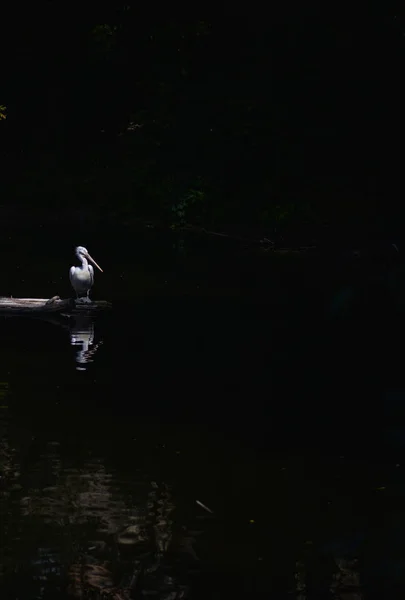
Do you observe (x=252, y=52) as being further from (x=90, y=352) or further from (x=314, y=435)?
(x=314, y=435)

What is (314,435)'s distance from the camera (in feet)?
39.2

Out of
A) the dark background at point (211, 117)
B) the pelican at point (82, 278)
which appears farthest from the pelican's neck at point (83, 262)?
the dark background at point (211, 117)

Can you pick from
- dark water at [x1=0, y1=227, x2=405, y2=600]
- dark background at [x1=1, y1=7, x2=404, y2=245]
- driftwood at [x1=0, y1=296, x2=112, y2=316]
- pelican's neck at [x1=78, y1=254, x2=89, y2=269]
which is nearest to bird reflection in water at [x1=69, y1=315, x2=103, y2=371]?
dark water at [x1=0, y1=227, x2=405, y2=600]

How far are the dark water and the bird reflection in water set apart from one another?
45 millimetres

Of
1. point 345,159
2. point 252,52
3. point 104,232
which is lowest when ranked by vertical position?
point 104,232

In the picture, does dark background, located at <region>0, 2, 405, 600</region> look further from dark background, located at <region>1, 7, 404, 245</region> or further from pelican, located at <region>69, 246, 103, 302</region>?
pelican, located at <region>69, 246, 103, 302</region>

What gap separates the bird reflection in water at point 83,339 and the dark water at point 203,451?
0.15 ft

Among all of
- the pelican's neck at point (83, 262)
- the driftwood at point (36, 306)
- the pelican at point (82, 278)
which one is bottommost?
the driftwood at point (36, 306)

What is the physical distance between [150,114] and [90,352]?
2599cm

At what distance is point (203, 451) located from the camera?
36.6ft

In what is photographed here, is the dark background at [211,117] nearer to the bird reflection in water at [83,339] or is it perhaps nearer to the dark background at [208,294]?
the dark background at [208,294]

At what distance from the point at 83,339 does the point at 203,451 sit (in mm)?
6110

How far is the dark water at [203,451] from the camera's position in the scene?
27.1 feet

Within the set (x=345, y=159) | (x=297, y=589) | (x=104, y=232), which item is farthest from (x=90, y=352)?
(x=345, y=159)
